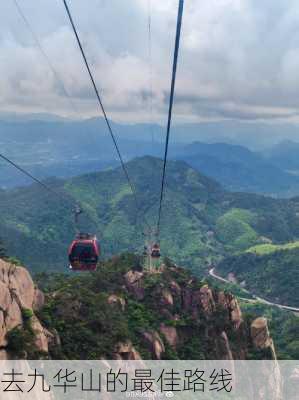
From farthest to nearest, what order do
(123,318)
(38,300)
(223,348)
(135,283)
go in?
(135,283)
(223,348)
(123,318)
(38,300)

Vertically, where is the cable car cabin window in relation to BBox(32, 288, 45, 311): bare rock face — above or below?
above

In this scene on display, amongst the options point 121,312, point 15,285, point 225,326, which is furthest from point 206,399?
point 15,285

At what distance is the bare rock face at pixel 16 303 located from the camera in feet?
120

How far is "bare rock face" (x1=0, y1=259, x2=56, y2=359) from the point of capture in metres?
36.6

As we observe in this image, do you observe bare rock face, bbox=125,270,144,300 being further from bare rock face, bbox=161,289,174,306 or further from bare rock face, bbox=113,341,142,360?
bare rock face, bbox=113,341,142,360

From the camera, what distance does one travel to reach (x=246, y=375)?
71000mm

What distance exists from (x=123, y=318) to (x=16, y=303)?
2080cm

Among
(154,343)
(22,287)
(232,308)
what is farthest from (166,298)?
(22,287)

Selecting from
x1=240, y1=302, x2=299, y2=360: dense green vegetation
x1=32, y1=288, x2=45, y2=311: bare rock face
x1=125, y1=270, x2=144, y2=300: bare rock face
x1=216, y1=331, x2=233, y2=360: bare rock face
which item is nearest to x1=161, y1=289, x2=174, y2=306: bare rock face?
x1=125, y1=270, x2=144, y2=300: bare rock face

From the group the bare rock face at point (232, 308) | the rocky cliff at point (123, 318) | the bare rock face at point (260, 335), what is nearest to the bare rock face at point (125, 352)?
the rocky cliff at point (123, 318)

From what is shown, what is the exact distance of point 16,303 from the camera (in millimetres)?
39969

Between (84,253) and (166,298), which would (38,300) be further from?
(166,298)

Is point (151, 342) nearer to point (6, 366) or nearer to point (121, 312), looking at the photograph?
point (121, 312)

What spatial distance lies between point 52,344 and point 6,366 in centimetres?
1081
